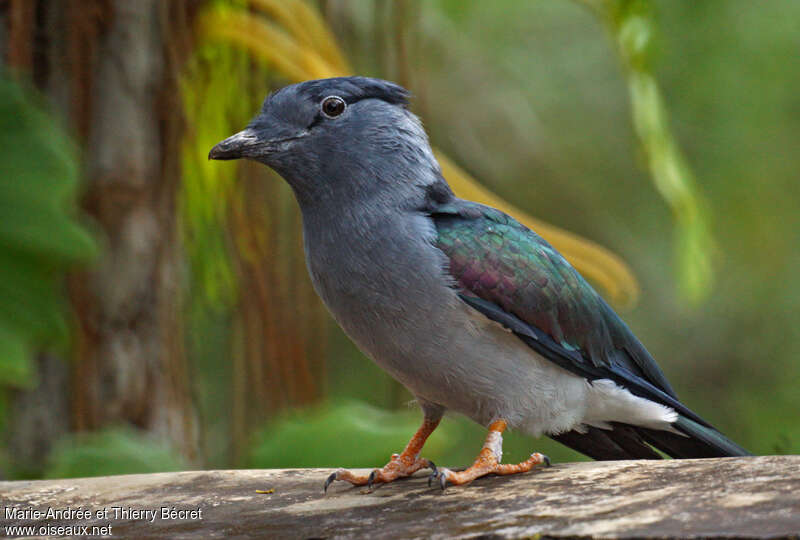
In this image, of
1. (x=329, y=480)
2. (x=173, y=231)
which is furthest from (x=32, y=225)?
(x=329, y=480)

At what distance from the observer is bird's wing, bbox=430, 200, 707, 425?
125 inches

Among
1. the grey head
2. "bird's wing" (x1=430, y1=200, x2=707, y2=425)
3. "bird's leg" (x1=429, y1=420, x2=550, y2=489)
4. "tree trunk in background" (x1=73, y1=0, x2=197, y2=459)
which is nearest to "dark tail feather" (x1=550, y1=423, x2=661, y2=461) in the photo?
"bird's wing" (x1=430, y1=200, x2=707, y2=425)

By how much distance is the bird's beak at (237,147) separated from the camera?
317 centimetres

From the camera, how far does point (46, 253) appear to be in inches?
167

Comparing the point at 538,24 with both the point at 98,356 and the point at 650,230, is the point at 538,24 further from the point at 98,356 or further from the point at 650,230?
the point at 98,356

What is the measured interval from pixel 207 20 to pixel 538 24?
19.8 feet

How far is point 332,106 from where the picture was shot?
3350 millimetres

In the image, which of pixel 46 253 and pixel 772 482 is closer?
pixel 772 482

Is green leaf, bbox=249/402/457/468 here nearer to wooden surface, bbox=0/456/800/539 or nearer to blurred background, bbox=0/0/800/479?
blurred background, bbox=0/0/800/479

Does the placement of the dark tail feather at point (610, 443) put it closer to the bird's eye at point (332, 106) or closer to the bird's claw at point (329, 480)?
the bird's claw at point (329, 480)

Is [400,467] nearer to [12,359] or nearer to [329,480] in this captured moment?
[329,480]

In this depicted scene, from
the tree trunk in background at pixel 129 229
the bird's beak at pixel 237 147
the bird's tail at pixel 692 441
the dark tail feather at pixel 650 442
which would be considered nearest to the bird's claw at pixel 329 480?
the dark tail feather at pixel 650 442

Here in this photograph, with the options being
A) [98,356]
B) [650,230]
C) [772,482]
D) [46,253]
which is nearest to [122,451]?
[98,356]

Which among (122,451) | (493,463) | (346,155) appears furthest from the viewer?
(122,451)
